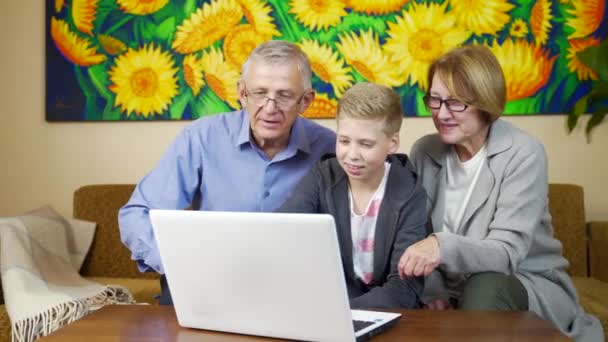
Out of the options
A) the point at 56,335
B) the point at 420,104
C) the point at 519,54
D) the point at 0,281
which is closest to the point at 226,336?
the point at 56,335

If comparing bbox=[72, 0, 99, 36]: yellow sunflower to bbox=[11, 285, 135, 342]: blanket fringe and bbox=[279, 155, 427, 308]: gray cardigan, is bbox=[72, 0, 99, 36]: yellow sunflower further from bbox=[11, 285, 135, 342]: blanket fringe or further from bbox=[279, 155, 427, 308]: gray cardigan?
bbox=[279, 155, 427, 308]: gray cardigan

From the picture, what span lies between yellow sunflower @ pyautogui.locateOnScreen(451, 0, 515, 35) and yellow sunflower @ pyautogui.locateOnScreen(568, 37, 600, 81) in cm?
29

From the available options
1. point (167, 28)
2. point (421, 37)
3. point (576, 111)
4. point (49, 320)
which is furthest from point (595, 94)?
point (49, 320)

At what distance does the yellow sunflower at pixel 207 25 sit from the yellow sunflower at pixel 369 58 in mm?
491

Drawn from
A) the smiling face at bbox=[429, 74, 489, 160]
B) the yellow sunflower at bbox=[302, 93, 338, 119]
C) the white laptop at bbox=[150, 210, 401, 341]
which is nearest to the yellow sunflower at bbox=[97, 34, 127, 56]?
the yellow sunflower at bbox=[302, 93, 338, 119]

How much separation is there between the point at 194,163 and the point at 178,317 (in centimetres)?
83

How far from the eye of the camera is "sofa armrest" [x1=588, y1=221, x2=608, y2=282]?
8.67ft

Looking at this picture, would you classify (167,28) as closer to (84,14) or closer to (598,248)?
(84,14)

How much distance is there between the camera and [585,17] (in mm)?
2908

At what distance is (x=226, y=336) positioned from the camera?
129 centimetres

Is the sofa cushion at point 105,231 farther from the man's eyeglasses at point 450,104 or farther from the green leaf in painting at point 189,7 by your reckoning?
the man's eyeglasses at point 450,104

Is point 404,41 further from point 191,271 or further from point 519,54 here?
point 191,271

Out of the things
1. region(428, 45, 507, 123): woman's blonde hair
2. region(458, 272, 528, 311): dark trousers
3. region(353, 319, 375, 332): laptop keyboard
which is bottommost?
region(458, 272, 528, 311): dark trousers

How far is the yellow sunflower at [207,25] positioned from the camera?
10.1 ft
